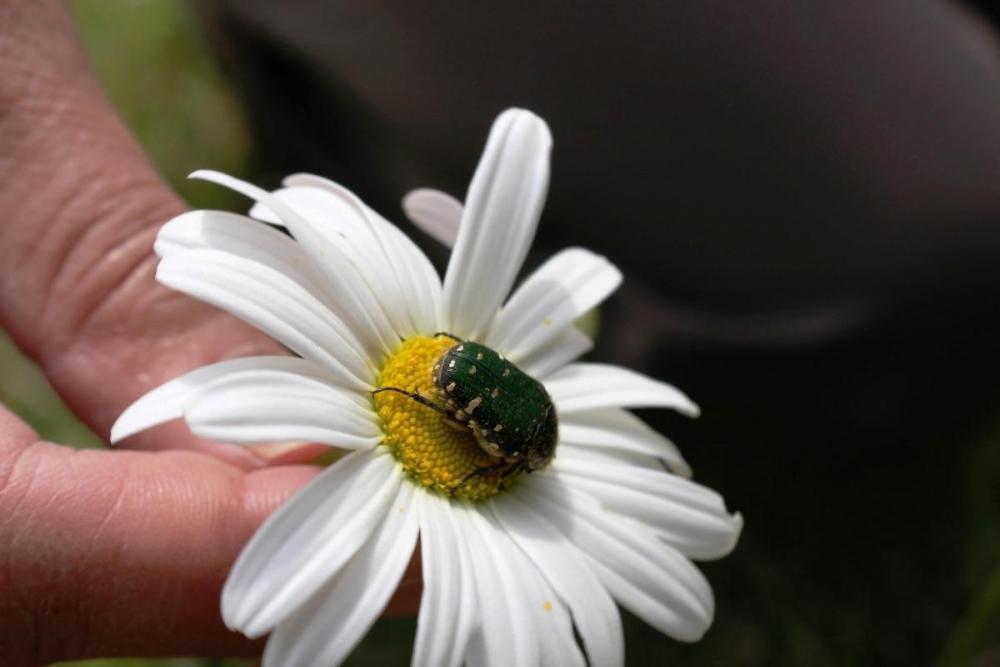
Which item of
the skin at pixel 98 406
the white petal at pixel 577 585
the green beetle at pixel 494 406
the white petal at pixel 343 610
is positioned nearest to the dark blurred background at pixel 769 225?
the skin at pixel 98 406

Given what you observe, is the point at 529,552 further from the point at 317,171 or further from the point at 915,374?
the point at 317,171

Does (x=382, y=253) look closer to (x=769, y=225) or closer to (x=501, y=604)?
(x=501, y=604)

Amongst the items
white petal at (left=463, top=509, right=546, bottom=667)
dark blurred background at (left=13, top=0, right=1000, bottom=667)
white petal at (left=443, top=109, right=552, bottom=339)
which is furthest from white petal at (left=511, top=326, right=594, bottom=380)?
dark blurred background at (left=13, top=0, right=1000, bottom=667)

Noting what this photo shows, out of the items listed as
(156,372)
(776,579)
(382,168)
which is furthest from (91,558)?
(776,579)

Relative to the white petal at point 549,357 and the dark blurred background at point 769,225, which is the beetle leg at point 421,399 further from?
the dark blurred background at point 769,225

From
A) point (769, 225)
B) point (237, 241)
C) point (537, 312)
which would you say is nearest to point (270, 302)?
point (237, 241)

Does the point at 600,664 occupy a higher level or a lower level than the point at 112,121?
lower
